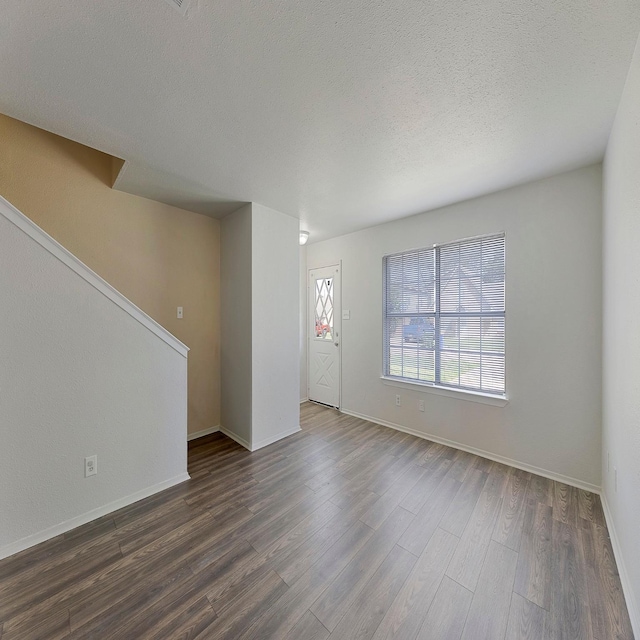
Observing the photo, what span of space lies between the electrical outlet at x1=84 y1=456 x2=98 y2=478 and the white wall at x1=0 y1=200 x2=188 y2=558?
3 cm

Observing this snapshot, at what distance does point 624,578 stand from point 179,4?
3.25m

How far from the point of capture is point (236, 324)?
3176 mm

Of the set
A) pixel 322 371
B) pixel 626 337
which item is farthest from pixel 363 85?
pixel 322 371

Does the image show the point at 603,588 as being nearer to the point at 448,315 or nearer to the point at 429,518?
the point at 429,518

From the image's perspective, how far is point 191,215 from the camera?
128 inches

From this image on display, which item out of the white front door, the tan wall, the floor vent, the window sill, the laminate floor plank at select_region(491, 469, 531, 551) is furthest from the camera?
the white front door

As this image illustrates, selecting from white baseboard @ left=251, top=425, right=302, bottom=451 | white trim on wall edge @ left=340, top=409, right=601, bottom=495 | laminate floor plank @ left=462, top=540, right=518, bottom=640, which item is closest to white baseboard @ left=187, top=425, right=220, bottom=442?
white baseboard @ left=251, top=425, right=302, bottom=451

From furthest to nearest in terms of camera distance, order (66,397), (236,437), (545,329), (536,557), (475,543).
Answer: (236,437), (545,329), (66,397), (475,543), (536,557)

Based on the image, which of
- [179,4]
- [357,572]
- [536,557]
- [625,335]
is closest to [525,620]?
[536,557]

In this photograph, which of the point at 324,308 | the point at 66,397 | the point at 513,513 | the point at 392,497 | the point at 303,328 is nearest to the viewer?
the point at 66,397

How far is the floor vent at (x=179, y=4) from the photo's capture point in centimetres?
105

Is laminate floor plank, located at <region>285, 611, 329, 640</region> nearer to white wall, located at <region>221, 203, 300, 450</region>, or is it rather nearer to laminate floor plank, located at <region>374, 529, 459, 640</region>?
laminate floor plank, located at <region>374, 529, 459, 640</region>

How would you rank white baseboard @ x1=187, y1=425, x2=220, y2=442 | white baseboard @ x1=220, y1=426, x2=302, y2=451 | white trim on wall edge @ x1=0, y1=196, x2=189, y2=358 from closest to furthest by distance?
white trim on wall edge @ x1=0, y1=196, x2=189, y2=358
white baseboard @ x1=220, y1=426, x2=302, y2=451
white baseboard @ x1=187, y1=425, x2=220, y2=442

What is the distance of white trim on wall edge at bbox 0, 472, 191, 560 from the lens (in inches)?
63.9
